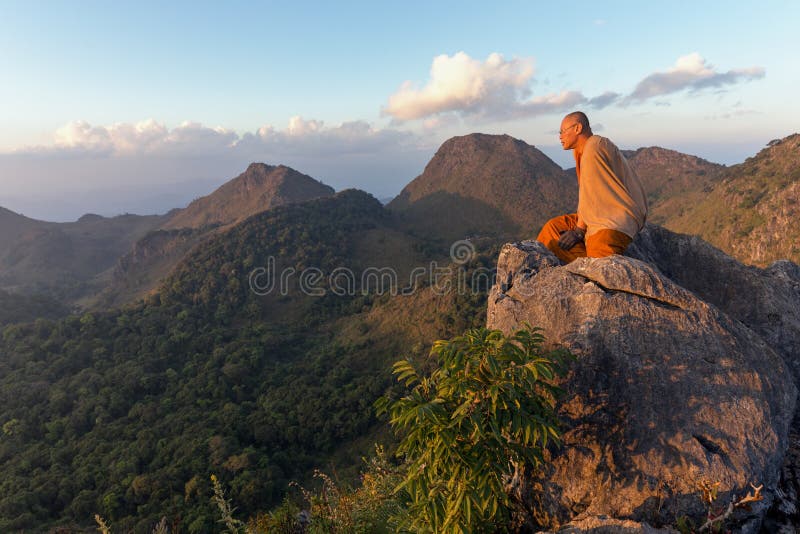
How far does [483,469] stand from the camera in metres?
3.36

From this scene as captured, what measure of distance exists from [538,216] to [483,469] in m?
89.8

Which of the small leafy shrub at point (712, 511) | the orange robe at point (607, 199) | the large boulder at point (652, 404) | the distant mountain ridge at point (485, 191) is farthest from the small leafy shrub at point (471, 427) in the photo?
the distant mountain ridge at point (485, 191)

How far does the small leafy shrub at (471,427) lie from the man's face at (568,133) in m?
3.48

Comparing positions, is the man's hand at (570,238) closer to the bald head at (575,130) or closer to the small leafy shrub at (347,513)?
the bald head at (575,130)

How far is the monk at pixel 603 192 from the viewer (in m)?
5.53

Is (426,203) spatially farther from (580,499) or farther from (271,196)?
(580,499)

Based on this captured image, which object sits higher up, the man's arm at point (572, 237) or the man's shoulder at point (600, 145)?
the man's shoulder at point (600, 145)

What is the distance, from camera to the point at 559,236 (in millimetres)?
6523

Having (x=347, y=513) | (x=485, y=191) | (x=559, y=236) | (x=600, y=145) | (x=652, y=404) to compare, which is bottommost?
(x=347, y=513)

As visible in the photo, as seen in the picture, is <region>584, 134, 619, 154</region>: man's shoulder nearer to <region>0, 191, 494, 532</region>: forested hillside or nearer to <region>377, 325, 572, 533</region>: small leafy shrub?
<region>377, 325, 572, 533</region>: small leafy shrub

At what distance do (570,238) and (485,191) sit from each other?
9443cm

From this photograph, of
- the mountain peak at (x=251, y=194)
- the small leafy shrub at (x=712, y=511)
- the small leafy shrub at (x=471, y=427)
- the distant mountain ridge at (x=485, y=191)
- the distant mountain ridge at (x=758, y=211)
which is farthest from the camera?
the mountain peak at (x=251, y=194)

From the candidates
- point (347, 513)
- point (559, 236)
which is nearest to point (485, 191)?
point (559, 236)

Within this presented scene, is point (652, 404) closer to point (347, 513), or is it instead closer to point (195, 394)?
point (347, 513)
